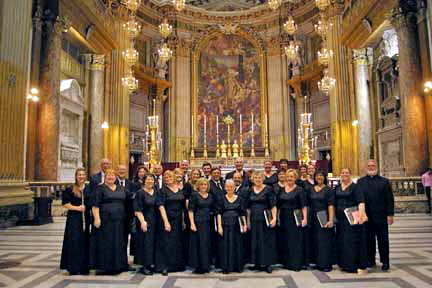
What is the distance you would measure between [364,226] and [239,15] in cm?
1984

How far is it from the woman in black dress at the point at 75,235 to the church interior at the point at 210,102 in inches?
8.2

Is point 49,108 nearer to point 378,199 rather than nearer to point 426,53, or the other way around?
point 378,199

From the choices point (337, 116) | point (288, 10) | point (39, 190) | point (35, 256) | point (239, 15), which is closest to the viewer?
point (35, 256)

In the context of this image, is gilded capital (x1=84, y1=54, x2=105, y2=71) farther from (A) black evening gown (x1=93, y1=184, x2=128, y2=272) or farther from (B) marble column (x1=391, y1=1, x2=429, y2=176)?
(A) black evening gown (x1=93, y1=184, x2=128, y2=272)

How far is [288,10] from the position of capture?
21.0 m

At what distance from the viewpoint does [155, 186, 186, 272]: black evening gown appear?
4.70 meters

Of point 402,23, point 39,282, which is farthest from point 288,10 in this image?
point 39,282

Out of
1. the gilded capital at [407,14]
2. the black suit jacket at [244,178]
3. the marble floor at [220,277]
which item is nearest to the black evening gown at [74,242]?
the marble floor at [220,277]

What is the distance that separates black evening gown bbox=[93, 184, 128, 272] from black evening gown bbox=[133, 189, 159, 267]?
8.7 inches

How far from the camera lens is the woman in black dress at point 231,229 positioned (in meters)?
4.65

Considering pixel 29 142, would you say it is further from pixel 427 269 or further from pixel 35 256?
pixel 427 269

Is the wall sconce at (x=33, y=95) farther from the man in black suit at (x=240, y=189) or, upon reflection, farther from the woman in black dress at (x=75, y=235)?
the man in black suit at (x=240, y=189)

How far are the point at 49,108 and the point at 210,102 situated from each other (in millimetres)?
12266

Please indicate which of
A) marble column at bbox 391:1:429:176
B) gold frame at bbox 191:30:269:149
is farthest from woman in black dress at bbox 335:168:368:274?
gold frame at bbox 191:30:269:149
